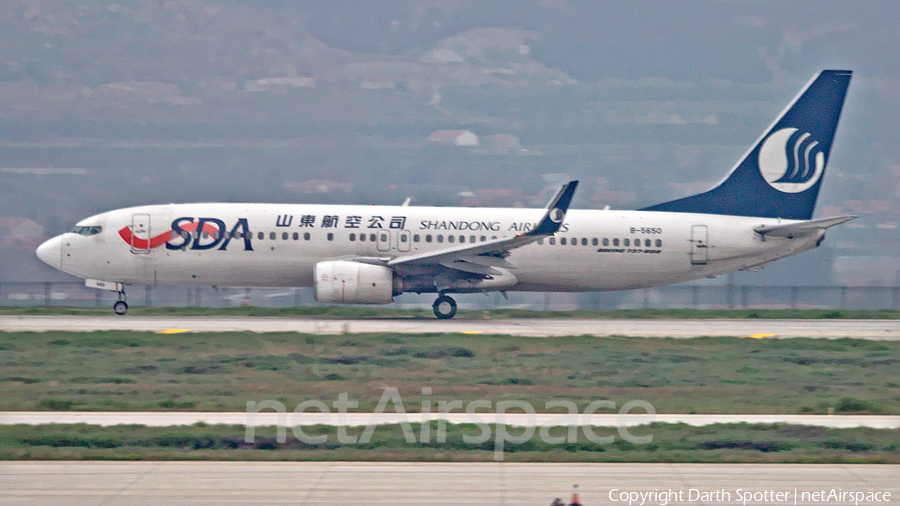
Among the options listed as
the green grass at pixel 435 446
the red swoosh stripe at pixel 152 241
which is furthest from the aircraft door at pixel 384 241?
the green grass at pixel 435 446

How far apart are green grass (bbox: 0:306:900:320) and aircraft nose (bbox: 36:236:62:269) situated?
202 cm

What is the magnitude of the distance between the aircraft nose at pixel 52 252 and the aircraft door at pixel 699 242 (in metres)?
20.8

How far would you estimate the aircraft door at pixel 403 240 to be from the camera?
3168 centimetres

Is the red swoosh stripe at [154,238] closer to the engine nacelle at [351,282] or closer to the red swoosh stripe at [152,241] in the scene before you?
the red swoosh stripe at [152,241]

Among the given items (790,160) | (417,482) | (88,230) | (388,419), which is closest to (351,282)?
(88,230)

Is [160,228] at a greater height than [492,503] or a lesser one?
greater

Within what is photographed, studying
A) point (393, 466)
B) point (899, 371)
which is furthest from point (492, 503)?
point (899, 371)

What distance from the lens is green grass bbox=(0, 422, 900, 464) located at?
11906 mm

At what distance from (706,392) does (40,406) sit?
11.3 m

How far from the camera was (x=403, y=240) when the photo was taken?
104 feet

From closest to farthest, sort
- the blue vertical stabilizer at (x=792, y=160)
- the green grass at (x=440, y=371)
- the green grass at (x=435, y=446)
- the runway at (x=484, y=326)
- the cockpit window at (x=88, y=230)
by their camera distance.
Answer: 1. the green grass at (x=435, y=446)
2. the green grass at (x=440, y=371)
3. the runway at (x=484, y=326)
4. the cockpit window at (x=88, y=230)
5. the blue vertical stabilizer at (x=792, y=160)

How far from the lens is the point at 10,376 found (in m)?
18.4

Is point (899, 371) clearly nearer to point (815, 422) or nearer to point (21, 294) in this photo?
point (815, 422)

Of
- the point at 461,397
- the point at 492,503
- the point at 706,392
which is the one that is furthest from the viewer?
the point at 706,392
